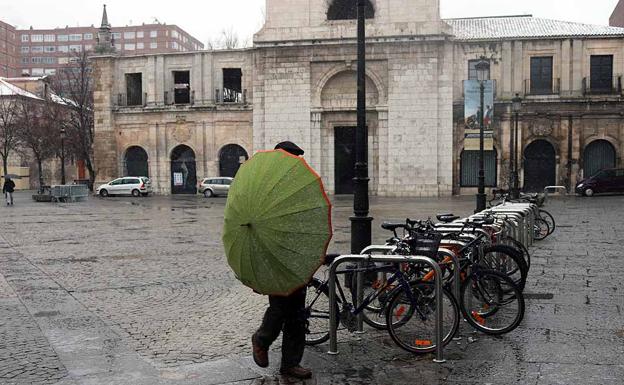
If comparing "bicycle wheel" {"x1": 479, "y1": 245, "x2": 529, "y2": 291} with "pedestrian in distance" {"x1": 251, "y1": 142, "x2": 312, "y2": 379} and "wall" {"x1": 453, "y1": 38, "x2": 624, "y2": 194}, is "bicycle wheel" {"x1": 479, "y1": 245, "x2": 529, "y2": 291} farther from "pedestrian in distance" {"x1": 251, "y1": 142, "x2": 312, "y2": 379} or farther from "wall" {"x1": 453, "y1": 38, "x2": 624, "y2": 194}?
"wall" {"x1": 453, "y1": 38, "x2": 624, "y2": 194}

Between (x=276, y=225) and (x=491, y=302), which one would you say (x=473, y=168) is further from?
(x=276, y=225)

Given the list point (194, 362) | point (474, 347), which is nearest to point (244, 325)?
point (194, 362)

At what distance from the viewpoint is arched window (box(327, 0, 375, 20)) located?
41844mm

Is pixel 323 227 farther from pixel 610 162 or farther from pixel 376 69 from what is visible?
pixel 610 162

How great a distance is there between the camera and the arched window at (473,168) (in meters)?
41.4

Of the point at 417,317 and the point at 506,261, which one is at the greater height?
the point at 506,261

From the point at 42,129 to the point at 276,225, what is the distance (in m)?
56.4

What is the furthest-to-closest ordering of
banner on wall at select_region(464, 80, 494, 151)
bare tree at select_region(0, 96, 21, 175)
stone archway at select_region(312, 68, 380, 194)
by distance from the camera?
bare tree at select_region(0, 96, 21, 175) → stone archway at select_region(312, 68, 380, 194) → banner on wall at select_region(464, 80, 494, 151)

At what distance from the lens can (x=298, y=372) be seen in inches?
227

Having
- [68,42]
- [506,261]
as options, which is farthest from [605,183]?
[68,42]

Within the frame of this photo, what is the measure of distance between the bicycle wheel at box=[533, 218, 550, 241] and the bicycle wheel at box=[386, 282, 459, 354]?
33.5 ft

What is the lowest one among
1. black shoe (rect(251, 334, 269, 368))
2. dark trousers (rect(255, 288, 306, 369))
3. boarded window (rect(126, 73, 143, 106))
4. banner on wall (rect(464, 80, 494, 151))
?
black shoe (rect(251, 334, 269, 368))

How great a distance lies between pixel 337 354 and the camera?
6465 millimetres

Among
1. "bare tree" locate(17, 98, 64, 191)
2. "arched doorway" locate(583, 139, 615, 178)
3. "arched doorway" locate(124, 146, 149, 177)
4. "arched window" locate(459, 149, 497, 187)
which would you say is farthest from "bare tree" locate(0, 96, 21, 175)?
"arched doorway" locate(583, 139, 615, 178)
